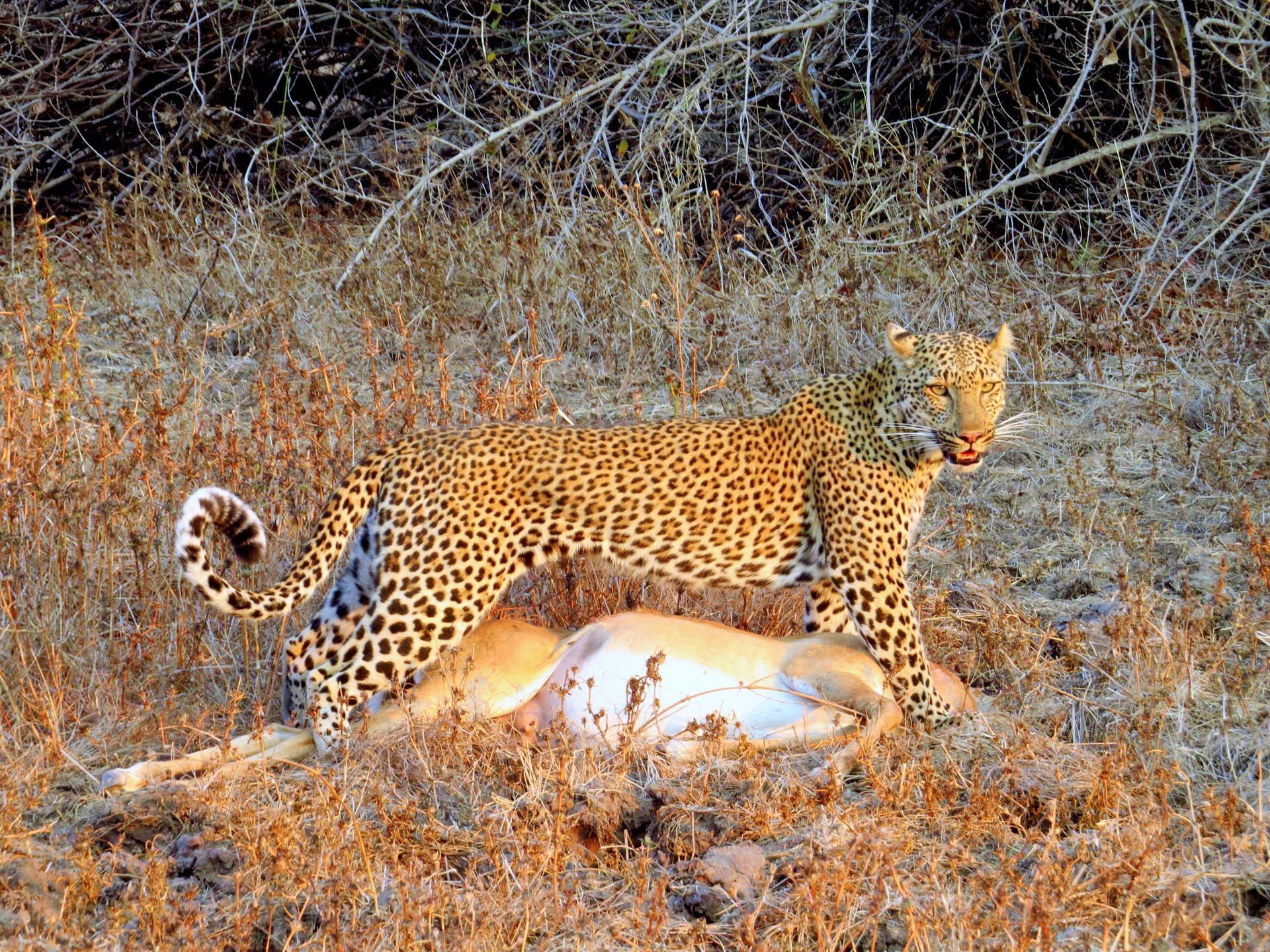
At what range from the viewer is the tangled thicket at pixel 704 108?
376 inches

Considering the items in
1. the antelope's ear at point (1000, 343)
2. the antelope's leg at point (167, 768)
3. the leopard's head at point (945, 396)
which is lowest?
the antelope's leg at point (167, 768)

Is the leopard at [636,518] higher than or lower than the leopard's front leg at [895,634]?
higher

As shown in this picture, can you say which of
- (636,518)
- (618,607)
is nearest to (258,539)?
(636,518)

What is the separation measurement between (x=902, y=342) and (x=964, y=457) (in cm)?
50

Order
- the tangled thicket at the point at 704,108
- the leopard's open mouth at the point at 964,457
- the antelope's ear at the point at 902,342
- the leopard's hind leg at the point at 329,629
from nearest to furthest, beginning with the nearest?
the leopard's hind leg at the point at 329,629, the leopard's open mouth at the point at 964,457, the antelope's ear at the point at 902,342, the tangled thicket at the point at 704,108

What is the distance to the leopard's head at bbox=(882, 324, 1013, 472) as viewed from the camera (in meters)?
5.79

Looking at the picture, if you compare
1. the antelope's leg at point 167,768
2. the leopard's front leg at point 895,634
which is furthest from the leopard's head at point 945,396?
the antelope's leg at point 167,768

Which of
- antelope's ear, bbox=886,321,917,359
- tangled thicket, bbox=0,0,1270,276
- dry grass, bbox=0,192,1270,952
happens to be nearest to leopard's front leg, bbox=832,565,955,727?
dry grass, bbox=0,192,1270,952

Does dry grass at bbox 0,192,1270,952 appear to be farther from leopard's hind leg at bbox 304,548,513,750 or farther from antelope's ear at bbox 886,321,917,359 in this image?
antelope's ear at bbox 886,321,917,359

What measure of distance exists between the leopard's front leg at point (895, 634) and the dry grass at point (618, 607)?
0.58 feet

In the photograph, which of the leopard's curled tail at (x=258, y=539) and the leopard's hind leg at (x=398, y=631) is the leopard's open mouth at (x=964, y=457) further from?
the leopard's curled tail at (x=258, y=539)

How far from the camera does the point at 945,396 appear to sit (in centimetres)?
587

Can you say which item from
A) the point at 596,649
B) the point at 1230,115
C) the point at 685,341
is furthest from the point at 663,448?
the point at 1230,115

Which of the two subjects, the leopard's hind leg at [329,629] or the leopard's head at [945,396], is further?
the leopard's head at [945,396]
